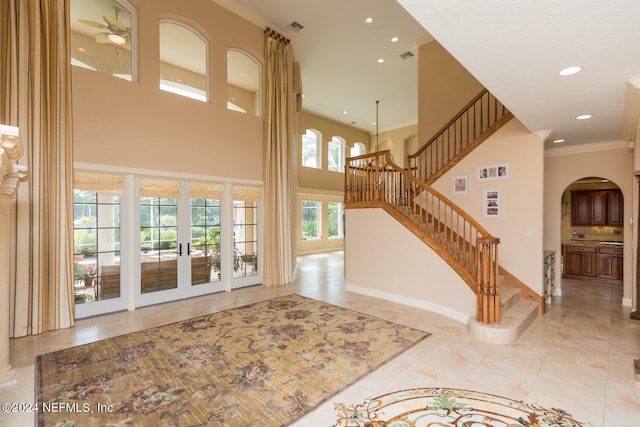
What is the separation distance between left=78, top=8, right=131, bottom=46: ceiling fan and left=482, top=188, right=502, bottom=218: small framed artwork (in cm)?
693

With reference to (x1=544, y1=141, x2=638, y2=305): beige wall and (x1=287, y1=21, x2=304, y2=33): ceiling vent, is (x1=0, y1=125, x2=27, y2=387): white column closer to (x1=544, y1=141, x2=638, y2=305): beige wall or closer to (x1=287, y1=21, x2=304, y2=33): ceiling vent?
(x1=287, y1=21, x2=304, y2=33): ceiling vent

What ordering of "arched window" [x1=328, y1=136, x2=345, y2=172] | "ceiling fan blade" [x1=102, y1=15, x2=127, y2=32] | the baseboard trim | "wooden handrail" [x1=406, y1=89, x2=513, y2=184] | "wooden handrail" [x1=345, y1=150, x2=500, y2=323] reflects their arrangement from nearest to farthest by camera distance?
"wooden handrail" [x1=345, y1=150, x2=500, y2=323], the baseboard trim, "ceiling fan blade" [x1=102, y1=15, x2=127, y2=32], "wooden handrail" [x1=406, y1=89, x2=513, y2=184], "arched window" [x1=328, y1=136, x2=345, y2=172]

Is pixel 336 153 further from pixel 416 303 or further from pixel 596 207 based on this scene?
pixel 416 303

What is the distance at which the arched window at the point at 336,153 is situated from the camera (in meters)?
13.8

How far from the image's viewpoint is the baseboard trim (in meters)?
4.65

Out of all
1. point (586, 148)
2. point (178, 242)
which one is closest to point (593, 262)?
point (586, 148)

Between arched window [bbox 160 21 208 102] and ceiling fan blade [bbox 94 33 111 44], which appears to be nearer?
ceiling fan blade [bbox 94 33 111 44]

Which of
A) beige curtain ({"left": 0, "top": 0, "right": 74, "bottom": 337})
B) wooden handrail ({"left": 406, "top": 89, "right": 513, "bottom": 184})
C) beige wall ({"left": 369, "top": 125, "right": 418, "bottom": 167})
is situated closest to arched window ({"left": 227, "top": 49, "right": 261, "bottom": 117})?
beige curtain ({"left": 0, "top": 0, "right": 74, "bottom": 337})

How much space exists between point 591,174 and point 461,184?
2.54m

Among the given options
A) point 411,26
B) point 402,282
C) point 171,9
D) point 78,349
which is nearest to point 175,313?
point 78,349

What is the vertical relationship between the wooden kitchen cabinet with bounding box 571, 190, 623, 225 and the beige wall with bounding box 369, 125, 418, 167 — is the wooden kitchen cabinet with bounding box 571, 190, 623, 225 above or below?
below

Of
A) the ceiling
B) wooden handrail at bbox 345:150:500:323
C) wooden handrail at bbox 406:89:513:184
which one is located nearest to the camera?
the ceiling

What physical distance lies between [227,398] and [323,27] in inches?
291

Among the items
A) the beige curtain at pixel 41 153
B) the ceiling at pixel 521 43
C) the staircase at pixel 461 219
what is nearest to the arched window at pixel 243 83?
the ceiling at pixel 521 43
